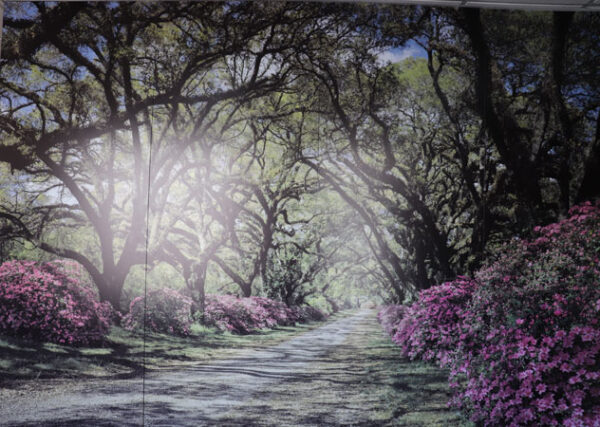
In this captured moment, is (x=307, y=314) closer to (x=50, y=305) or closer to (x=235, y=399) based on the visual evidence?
(x=235, y=399)

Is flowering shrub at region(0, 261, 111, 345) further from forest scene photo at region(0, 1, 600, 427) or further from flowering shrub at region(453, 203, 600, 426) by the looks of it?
flowering shrub at region(453, 203, 600, 426)

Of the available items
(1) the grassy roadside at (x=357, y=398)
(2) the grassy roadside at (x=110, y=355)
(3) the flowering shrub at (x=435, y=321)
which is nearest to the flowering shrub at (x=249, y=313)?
(2) the grassy roadside at (x=110, y=355)

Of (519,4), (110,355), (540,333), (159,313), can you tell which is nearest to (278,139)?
(159,313)

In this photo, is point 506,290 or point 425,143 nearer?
point 506,290

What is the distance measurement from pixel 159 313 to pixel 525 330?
2756 millimetres

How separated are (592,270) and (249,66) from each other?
3125 millimetres

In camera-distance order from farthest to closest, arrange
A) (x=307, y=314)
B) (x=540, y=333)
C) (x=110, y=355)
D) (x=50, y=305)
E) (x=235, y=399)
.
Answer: (x=307, y=314), (x=50, y=305), (x=110, y=355), (x=235, y=399), (x=540, y=333)

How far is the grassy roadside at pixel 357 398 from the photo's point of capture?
3496 millimetres

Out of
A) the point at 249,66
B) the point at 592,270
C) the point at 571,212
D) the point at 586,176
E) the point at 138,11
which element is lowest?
the point at 592,270

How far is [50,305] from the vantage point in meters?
3.80

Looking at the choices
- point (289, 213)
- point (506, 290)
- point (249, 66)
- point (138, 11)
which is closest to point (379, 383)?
point (506, 290)

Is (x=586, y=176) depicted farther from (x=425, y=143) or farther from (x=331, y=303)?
(x=331, y=303)

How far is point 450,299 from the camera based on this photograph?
147 inches

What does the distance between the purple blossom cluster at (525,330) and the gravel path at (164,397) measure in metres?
1.08
